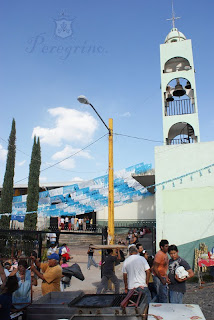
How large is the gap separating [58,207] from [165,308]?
1828 cm

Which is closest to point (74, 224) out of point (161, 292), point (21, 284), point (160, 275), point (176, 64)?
point (176, 64)

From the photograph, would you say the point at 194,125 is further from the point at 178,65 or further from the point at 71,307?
the point at 71,307

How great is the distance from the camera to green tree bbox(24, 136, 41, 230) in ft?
71.5

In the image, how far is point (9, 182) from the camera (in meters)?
23.2

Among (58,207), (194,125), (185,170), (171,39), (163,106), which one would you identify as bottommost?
(58,207)

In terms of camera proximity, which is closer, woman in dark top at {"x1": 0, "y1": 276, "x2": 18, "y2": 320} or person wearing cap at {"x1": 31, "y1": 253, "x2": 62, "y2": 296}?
woman in dark top at {"x1": 0, "y1": 276, "x2": 18, "y2": 320}

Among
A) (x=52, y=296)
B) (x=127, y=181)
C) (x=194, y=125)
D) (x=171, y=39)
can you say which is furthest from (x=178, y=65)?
Result: (x=52, y=296)

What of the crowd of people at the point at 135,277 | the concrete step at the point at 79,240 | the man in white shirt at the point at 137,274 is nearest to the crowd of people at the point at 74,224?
the concrete step at the point at 79,240

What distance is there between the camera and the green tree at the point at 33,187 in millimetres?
21781

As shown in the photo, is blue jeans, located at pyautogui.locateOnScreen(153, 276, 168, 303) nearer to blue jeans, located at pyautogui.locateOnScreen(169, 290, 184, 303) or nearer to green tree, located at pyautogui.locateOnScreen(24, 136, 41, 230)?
blue jeans, located at pyautogui.locateOnScreen(169, 290, 184, 303)

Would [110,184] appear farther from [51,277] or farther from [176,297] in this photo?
[176,297]

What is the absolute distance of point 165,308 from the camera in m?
A: 3.24

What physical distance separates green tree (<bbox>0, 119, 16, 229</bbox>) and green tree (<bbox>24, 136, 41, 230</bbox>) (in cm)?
168

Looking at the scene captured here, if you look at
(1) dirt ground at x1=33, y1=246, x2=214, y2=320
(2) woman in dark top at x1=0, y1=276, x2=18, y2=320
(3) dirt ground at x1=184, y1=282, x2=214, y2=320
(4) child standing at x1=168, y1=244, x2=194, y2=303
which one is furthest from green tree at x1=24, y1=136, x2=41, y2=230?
(2) woman in dark top at x1=0, y1=276, x2=18, y2=320
